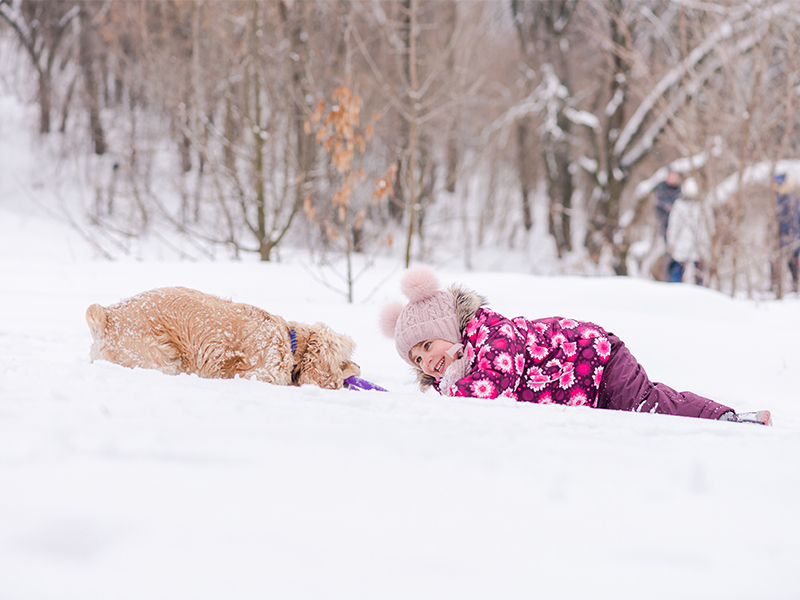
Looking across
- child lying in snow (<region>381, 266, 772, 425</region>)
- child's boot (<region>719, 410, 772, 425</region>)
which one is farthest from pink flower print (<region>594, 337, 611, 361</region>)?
child's boot (<region>719, 410, 772, 425</region>)

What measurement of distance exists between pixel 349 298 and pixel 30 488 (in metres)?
4.12

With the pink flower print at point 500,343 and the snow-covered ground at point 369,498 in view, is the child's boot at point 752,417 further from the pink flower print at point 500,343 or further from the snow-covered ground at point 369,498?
the pink flower print at point 500,343

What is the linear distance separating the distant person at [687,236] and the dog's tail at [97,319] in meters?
6.26

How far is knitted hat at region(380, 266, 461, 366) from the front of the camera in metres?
2.51

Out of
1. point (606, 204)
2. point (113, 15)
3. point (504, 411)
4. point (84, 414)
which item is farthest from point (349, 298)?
point (113, 15)

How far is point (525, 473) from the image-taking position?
109cm

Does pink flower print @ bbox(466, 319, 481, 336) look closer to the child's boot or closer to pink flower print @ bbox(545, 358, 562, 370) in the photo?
pink flower print @ bbox(545, 358, 562, 370)

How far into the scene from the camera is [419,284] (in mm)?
2566

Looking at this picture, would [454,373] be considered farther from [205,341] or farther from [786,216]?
[786,216]

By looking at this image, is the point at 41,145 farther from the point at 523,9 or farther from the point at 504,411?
the point at 504,411

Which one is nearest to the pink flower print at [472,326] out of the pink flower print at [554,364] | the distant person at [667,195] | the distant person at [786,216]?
the pink flower print at [554,364]

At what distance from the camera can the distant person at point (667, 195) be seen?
771 cm

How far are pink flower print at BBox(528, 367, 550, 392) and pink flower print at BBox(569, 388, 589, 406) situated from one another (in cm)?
13

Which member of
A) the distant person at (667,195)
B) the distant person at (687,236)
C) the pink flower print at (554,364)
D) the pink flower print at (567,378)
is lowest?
the pink flower print at (567,378)
